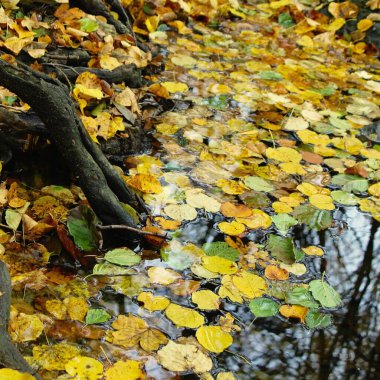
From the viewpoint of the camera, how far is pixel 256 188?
2.75 m

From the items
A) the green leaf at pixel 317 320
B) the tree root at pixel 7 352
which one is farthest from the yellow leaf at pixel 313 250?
the tree root at pixel 7 352

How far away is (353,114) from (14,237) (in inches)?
99.0

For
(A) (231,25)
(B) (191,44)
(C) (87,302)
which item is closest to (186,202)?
(C) (87,302)

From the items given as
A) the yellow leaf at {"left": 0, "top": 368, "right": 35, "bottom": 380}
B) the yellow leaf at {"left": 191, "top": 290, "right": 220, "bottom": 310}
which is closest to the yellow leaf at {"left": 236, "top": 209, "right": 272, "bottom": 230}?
the yellow leaf at {"left": 191, "top": 290, "right": 220, "bottom": 310}

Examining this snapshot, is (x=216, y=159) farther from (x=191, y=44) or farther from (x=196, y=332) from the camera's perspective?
(x=191, y=44)

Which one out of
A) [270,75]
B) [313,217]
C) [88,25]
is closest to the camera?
[313,217]

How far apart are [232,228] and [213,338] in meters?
0.68

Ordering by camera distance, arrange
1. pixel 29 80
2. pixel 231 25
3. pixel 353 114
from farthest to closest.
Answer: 1. pixel 231 25
2. pixel 353 114
3. pixel 29 80

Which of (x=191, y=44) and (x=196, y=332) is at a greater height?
(x=191, y=44)

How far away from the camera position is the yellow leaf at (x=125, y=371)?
1.67 metres

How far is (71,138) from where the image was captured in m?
2.17

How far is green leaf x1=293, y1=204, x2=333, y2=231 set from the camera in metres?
2.56

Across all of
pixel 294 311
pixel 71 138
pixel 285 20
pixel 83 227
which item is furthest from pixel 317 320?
pixel 285 20

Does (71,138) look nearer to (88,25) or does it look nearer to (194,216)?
(194,216)
